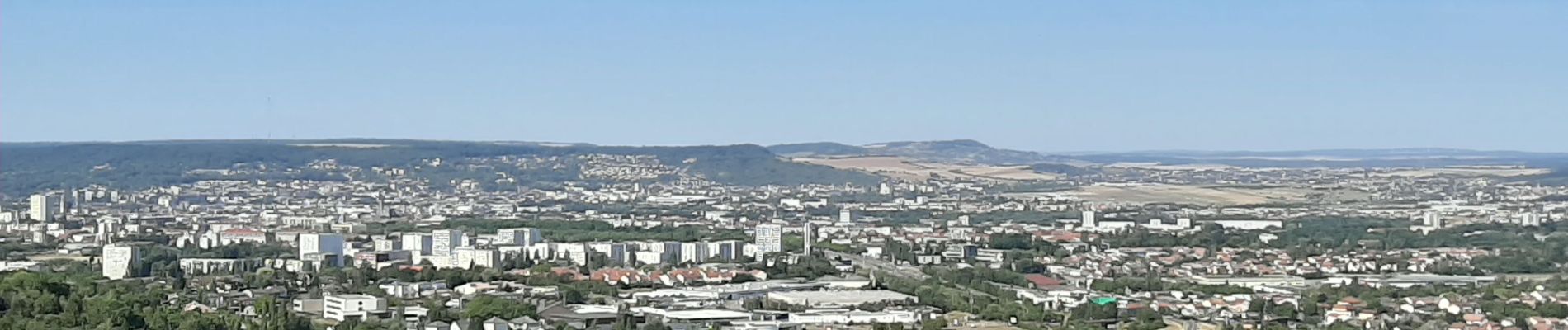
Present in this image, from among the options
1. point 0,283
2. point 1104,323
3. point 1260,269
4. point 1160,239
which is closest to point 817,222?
point 1160,239

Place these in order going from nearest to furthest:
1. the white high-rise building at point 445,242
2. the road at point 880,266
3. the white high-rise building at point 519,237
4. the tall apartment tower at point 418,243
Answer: the road at point 880,266 → the white high-rise building at point 445,242 → the tall apartment tower at point 418,243 → the white high-rise building at point 519,237

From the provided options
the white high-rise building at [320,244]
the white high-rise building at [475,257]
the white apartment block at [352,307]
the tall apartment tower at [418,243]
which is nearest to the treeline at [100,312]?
the white apartment block at [352,307]

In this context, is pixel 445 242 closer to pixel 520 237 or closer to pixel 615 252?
pixel 520 237

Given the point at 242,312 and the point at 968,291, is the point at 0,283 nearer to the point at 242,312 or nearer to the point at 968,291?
the point at 242,312

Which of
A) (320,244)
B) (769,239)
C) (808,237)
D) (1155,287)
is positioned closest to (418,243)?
(320,244)

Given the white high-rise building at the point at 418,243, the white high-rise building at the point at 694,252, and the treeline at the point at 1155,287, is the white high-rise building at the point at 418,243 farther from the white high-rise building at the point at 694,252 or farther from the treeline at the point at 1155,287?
the treeline at the point at 1155,287

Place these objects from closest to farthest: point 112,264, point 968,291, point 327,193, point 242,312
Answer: point 242,312 < point 968,291 < point 112,264 < point 327,193

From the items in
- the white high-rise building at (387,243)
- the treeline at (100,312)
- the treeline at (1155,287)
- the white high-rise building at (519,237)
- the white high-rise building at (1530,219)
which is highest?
the treeline at (100,312)
